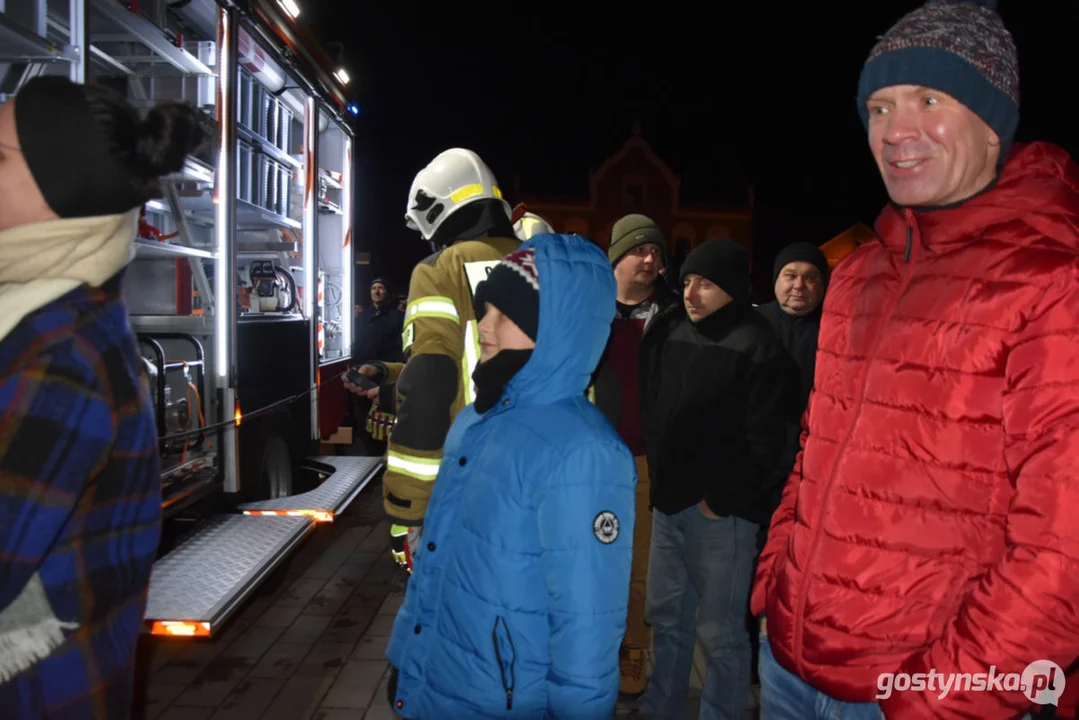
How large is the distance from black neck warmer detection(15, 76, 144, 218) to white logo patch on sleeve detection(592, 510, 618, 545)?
115 cm

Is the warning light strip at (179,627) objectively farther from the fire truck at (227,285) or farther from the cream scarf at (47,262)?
the cream scarf at (47,262)

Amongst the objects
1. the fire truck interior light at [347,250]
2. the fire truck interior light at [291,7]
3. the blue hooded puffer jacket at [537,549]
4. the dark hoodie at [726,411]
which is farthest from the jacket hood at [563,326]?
the fire truck interior light at [347,250]

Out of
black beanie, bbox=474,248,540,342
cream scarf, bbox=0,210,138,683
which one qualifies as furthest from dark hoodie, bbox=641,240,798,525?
cream scarf, bbox=0,210,138,683

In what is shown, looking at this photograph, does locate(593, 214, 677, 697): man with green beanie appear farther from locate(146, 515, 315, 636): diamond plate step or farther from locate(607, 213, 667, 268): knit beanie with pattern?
locate(146, 515, 315, 636): diamond plate step

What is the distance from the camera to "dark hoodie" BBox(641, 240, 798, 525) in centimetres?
293

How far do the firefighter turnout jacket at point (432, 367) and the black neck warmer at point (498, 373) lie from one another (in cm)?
55

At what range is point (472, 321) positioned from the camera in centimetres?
261

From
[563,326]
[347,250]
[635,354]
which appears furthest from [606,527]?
[347,250]

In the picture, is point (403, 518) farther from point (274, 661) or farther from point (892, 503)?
point (274, 661)

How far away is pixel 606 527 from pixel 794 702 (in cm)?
56

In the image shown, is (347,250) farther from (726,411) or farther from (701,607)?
(701,607)

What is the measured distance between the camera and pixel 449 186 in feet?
9.48

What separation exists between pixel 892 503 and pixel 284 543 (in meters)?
3.71

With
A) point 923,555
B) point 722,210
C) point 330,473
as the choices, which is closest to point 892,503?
point 923,555
